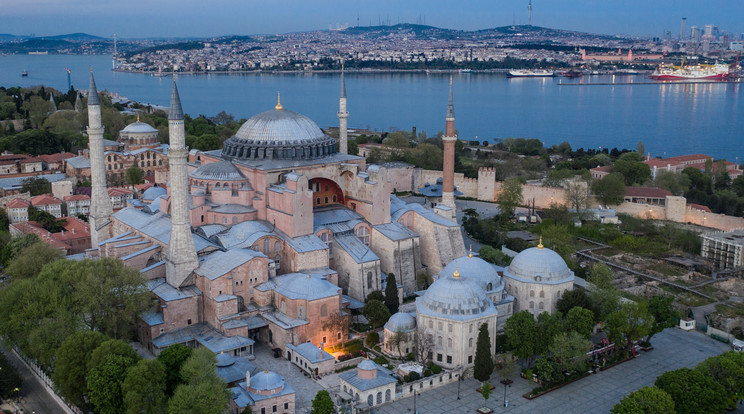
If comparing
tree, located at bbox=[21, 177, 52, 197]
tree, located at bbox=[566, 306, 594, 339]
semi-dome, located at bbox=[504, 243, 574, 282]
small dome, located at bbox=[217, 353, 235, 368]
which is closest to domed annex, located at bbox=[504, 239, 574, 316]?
semi-dome, located at bbox=[504, 243, 574, 282]

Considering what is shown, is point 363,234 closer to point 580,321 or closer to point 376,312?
point 376,312

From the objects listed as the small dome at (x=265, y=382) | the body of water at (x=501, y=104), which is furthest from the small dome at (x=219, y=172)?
the body of water at (x=501, y=104)

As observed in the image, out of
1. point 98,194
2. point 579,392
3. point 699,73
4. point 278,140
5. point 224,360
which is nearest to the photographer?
point 224,360

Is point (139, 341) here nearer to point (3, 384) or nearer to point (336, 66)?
point (3, 384)

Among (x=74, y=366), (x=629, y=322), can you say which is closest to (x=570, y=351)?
(x=629, y=322)

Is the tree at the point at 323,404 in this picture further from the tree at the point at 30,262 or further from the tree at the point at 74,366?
the tree at the point at 30,262
